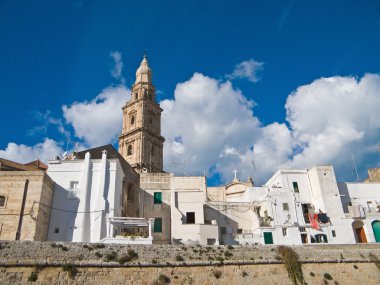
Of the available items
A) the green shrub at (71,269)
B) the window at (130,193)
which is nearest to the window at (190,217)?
the window at (130,193)

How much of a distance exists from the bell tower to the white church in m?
13.5

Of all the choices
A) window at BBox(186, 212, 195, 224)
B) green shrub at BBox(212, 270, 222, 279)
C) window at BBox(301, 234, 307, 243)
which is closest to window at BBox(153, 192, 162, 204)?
window at BBox(186, 212, 195, 224)

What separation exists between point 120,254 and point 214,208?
16.8m

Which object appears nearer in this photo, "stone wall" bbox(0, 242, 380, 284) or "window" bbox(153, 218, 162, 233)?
"stone wall" bbox(0, 242, 380, 284)

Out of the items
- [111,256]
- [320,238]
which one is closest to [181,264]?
[111,256]

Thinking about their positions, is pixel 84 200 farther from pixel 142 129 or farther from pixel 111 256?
pixel 142 129

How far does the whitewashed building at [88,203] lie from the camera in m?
27.0

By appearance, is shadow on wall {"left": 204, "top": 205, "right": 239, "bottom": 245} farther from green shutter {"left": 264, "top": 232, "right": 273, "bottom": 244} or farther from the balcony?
the balcony

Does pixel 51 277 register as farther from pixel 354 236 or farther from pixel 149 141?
pixel 149 141

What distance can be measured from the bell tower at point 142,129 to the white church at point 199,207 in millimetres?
13492

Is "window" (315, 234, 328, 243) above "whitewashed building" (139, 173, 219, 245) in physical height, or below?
below

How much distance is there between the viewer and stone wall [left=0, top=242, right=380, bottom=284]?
1961cm

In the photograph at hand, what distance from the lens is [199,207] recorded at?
114 ft

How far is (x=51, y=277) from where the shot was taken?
1942 centimetres
